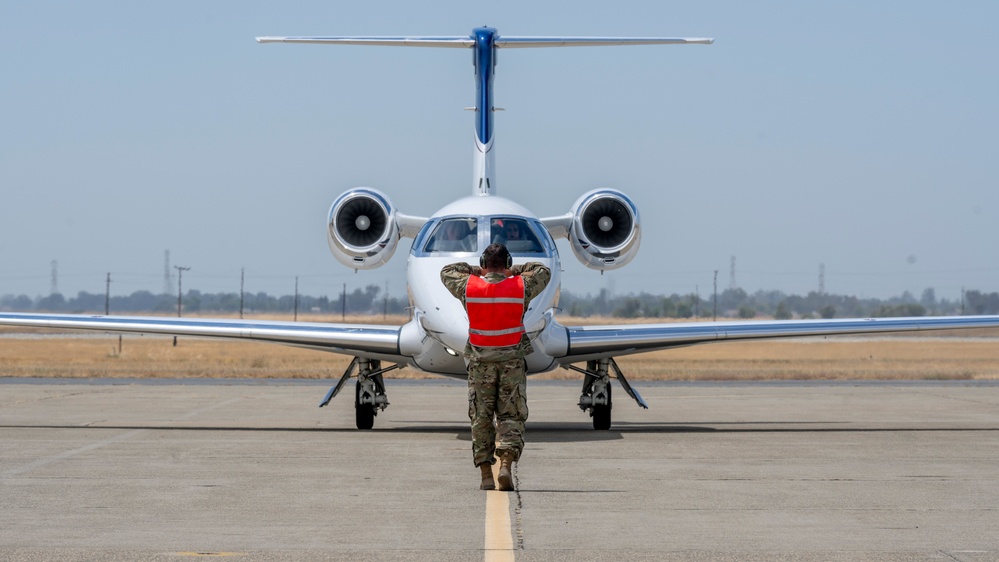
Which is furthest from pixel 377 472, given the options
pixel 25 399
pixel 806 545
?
pixel 25 399

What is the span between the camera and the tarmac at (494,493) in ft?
26.2

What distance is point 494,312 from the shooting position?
10.8 meters

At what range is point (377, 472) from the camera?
39.8 feet

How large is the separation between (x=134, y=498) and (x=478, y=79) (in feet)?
42.1

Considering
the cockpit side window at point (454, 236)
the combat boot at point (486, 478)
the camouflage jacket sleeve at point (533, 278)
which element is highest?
the cockpit side window at point (454, 236)

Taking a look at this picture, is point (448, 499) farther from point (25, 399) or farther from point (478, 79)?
point (25, 399)

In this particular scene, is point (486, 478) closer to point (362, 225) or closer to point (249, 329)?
point (249, 329)

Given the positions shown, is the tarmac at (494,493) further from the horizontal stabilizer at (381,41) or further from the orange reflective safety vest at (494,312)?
the horizontal stabilizer at (381,41)

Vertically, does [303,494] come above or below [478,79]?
below

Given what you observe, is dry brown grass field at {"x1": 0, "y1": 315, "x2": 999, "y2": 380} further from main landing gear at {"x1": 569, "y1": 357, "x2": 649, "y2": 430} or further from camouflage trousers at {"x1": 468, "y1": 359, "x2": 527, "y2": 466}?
camouflage trousers at {"x1": 468, "y1": 359, "x2": 527, "y2": 466}

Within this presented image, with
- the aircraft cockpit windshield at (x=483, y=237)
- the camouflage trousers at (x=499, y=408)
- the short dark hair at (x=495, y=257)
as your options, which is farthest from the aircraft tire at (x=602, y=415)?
the short dark hair at (x=495, y=257)

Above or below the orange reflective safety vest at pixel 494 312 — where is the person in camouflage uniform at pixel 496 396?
below

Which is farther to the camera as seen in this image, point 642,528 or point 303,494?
point 303,494

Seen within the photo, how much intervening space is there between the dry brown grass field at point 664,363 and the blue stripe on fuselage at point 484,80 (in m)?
18.5
